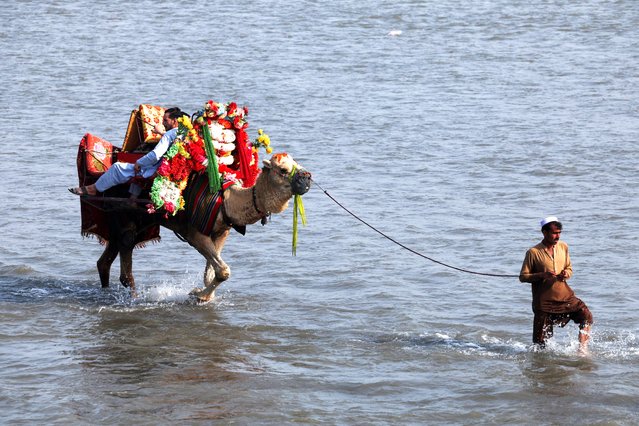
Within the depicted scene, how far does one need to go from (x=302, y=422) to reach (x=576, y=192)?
848 cm

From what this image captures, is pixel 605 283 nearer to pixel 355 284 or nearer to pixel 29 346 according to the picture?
pixel 355 284

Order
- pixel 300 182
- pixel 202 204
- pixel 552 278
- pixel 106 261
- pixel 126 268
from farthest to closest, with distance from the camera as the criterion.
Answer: pixel 106 261
pixel 126 268
pixel 202 204
pixel 300 182
pixel 552 278

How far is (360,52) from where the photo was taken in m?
28.8

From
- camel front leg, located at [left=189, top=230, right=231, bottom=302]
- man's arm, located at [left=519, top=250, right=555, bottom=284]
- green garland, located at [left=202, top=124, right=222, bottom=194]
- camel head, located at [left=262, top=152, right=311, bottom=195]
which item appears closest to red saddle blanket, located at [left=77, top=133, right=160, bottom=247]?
camel front leg, located at [left=189, top=230, right=231, bottom=302]

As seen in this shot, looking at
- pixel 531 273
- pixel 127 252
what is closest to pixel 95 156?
pixel 127 252

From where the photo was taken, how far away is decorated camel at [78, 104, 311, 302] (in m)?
11.9

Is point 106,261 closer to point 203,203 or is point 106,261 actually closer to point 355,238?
point 203,203

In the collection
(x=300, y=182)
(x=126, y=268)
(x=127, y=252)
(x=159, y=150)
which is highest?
(x=159, y=150)

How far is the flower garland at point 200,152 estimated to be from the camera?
12.2 m

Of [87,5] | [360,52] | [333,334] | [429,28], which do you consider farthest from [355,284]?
[87,5]

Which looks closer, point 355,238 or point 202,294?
point 202,294

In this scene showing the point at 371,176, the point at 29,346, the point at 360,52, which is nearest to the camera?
the point at 29,346

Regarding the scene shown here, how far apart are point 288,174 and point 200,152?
97 cm

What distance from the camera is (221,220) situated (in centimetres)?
1247
